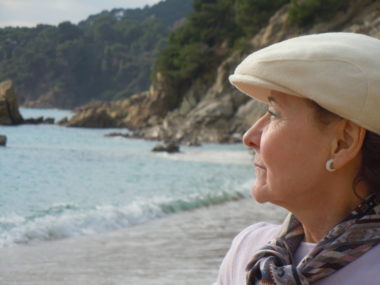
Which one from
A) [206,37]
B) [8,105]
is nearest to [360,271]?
[8,105]

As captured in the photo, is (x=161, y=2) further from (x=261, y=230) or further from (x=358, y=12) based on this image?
(x=261, y=230)

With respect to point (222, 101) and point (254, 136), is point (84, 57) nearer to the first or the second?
point (222, 101)

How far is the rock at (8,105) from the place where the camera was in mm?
42219

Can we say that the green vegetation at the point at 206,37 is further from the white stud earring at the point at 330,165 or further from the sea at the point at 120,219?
the white stud earring at the point at 330,165

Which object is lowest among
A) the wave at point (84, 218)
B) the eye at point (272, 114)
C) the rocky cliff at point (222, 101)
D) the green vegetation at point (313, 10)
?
the rocky cliff at point (222, 101)

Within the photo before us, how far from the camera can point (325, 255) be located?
1359mm

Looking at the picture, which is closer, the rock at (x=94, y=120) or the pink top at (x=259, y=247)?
the pink top at (x=259, y=247)

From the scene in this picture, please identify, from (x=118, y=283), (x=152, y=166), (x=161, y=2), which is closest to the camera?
(x=118, y=283)

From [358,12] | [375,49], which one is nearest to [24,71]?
[358,12]

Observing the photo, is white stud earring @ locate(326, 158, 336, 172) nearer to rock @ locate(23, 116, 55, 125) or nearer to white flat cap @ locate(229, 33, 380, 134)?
white flat cap @ locate(229, 33, 380, 134)

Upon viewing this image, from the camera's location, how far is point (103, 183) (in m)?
15.4

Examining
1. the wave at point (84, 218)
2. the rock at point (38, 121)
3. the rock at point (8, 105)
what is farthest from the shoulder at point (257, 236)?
the rock at point (38, 121)

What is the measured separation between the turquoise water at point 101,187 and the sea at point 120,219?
0.02 m

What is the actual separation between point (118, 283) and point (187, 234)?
101 inches
